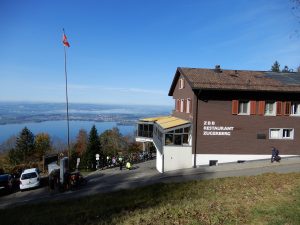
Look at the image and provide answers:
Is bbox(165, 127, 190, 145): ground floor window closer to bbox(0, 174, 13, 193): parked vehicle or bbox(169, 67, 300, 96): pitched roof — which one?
bbox(169, 67, 300, 96): pitched roof

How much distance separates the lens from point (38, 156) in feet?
250

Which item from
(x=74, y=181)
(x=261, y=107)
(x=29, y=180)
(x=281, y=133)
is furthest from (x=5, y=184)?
(x=281, y=133)

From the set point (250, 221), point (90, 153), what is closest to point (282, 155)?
point (250, 221)

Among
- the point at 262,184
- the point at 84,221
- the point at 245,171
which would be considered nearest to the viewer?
the point at 84,221

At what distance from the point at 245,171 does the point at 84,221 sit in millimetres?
15206

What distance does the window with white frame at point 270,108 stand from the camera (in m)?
28.7

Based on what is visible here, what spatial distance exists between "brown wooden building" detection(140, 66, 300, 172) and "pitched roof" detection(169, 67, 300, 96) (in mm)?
86

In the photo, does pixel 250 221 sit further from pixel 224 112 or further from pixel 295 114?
pixel 295 114

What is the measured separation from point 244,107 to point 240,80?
263cm

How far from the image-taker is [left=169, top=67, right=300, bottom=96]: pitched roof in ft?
91.1

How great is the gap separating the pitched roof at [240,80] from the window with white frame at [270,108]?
1.51 m

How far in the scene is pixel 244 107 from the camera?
94.1 ft

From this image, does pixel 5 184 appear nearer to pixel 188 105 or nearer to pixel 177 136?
pixel 177 136

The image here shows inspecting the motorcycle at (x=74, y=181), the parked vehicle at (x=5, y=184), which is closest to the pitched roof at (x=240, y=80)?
the motorcycle at (x=74, y=181)
